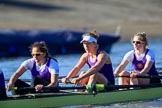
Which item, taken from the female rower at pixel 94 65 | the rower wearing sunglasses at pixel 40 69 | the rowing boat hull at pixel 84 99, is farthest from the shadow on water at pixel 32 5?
the rower wearing sunglasses at pixel 40 69

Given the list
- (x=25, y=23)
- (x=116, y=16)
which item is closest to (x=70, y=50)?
(x=25, y=23)

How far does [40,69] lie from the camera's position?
14672mm

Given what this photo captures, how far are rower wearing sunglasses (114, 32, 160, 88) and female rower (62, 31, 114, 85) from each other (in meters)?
0.67

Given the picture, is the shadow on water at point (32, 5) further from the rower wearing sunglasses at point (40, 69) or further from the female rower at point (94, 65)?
the rower wearing sunglasses at point (40, 69)

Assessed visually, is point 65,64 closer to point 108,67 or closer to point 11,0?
point 108,67

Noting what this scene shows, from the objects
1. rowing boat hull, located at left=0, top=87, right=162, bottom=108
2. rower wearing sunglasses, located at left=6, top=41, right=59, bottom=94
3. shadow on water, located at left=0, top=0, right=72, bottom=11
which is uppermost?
shadow on water, located at left=0, top=0, right=72, bottom=11

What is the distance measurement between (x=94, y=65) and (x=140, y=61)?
5.00ft

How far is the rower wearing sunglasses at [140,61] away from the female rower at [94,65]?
0.67 m

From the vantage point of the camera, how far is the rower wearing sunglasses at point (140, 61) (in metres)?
16.1

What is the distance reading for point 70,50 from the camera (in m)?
38.8

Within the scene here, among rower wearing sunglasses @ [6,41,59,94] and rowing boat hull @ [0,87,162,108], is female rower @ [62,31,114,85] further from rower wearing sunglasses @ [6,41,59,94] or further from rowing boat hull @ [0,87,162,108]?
rower wearing sunglasses @ [6,41,59,94]

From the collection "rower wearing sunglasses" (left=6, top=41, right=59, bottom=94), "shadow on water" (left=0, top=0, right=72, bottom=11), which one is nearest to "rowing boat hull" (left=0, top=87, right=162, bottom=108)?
"rower wearing sunglasses" (left=6, top=41, right=59, bottom=94)

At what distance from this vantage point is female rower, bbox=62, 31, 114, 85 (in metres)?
15.1

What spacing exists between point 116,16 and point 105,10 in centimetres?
197
